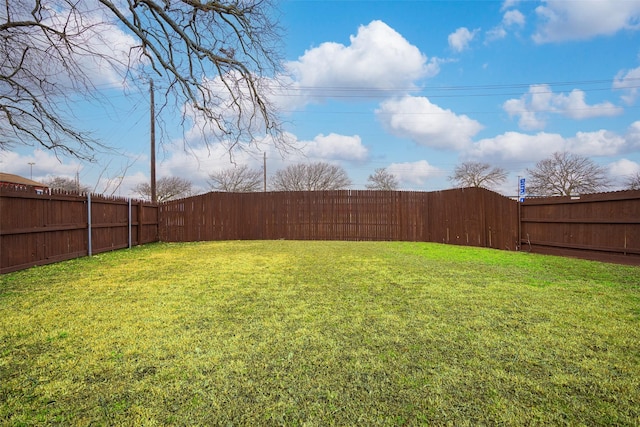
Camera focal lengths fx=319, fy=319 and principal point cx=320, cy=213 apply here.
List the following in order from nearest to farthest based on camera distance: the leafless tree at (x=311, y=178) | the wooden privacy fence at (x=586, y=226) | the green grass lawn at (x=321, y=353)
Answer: the green grass lawn at (x=321, y=353), the wooden privacy fence at (x=586, y=226), the leafless tree at (x=311, y=178)

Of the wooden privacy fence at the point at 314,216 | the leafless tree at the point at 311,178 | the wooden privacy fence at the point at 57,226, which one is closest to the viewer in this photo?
the wooden privacy fence at the point at 57,226

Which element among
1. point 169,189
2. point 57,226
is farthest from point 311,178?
point 57,226

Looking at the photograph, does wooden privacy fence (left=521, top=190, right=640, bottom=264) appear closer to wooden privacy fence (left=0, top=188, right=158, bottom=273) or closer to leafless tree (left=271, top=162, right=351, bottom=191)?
wooden privacy fence (left=0, top=188, right=158, bottom=273)

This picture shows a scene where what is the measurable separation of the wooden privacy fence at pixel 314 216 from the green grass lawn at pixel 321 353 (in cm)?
723

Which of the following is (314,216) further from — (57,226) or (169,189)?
(169,189)

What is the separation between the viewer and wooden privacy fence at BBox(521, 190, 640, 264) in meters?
6.18

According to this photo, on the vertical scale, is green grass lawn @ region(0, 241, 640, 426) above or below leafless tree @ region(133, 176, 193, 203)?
below

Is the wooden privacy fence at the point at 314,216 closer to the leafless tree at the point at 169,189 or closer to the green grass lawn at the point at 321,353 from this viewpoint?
the green grass lawn at the point at 321,353

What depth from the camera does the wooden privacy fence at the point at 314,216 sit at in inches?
464

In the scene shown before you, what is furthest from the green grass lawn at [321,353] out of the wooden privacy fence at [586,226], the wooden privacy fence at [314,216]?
the wooden privacy fence at [314,216]

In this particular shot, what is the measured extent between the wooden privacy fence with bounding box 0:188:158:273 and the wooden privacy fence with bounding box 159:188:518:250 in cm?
245

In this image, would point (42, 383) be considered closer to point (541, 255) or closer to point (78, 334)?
point (78, 334)

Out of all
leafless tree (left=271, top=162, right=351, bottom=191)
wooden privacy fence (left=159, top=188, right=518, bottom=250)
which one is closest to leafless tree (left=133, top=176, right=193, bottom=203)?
leafless tree (left=271, top=162, right=351, bottom=191)

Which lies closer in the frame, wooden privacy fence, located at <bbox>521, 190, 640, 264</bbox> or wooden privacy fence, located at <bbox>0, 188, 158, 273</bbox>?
wooden privacy fence, located at <bbox>0, 188, 158, 273</bbox>
